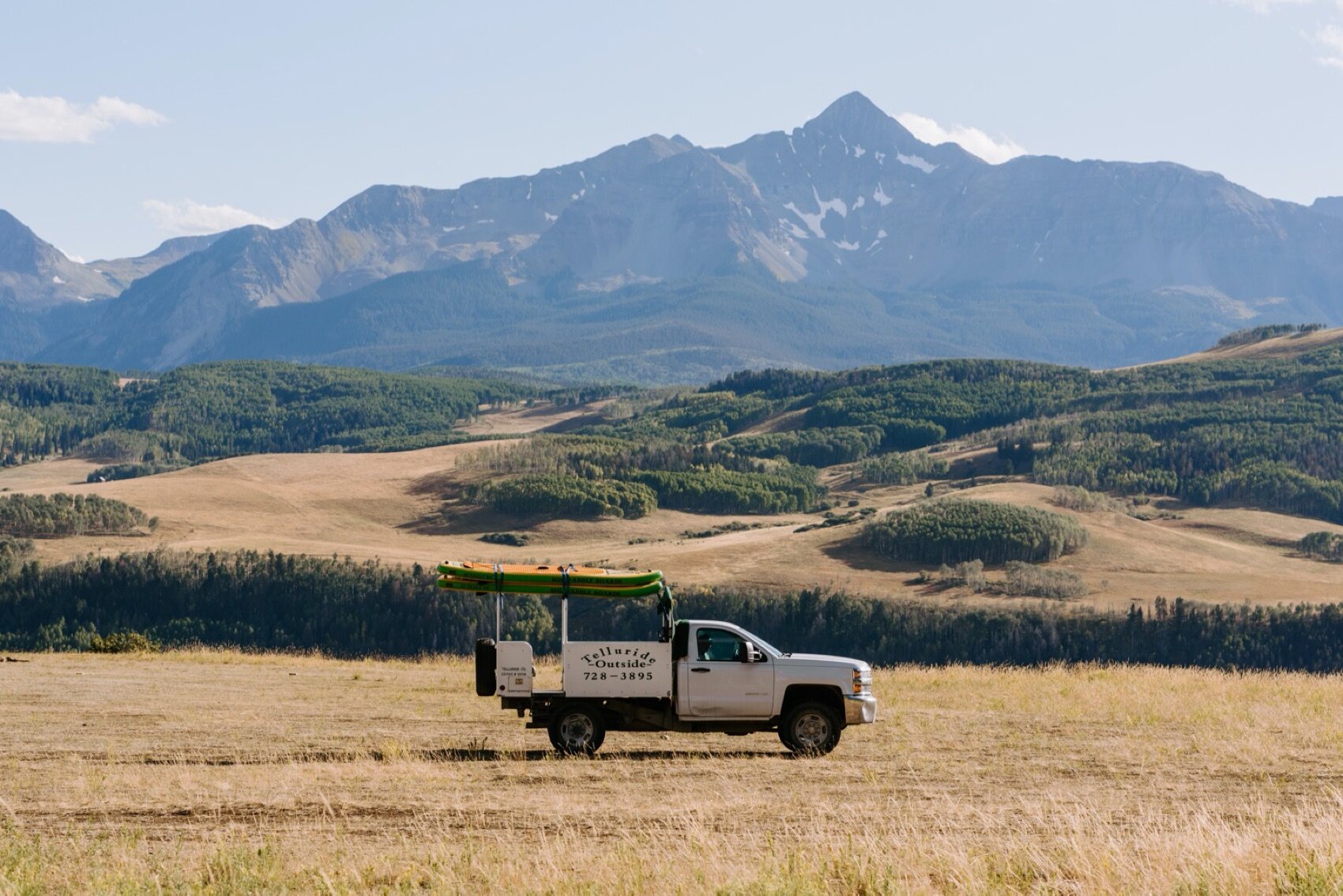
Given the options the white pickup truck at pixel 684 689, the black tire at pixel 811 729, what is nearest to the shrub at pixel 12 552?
the white pickup truck at pixel 684 689

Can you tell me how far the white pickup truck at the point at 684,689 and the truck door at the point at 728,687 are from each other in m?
0.01

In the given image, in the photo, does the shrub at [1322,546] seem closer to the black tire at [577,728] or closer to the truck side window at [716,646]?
the truck side window at [716,646]

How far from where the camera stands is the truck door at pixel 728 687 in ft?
84.1

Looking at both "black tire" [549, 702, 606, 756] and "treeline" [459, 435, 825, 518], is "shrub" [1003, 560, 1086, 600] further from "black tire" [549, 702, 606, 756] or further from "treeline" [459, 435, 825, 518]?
"black tire" [549, 702, 606, 756]

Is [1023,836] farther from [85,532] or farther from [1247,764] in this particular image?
[85,532]

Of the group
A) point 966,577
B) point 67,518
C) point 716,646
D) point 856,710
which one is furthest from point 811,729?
point 67,518

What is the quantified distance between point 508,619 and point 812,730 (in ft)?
261

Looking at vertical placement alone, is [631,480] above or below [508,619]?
above

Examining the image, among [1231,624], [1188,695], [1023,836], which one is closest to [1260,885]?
[1023,836]

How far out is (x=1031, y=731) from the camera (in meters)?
28.4

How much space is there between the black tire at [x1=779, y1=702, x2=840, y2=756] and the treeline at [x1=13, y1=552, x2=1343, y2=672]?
236 ft

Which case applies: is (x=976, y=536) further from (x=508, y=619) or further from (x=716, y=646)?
(x=716, y=646)

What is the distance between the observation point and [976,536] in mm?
127688

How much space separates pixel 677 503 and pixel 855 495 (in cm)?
2430
